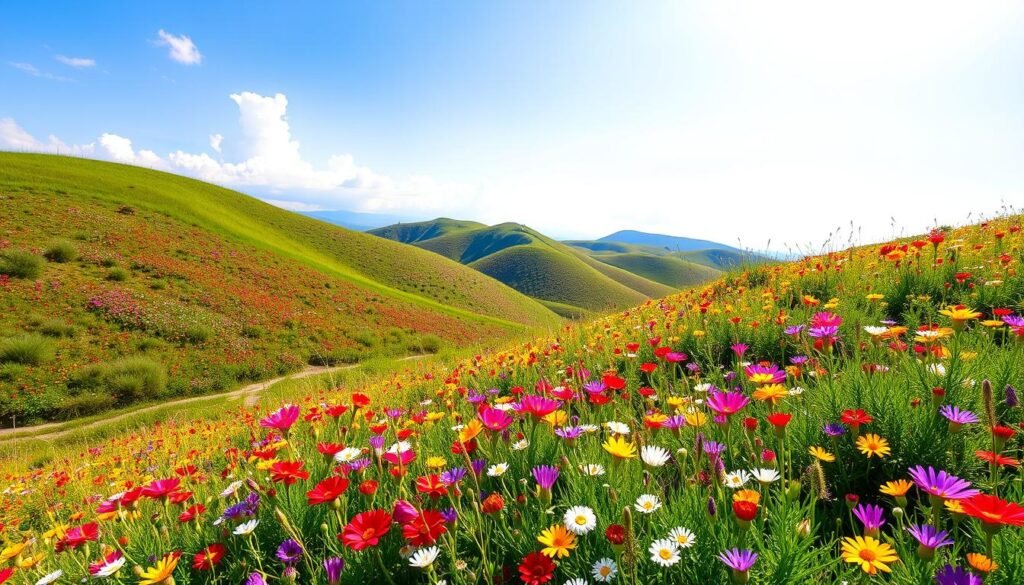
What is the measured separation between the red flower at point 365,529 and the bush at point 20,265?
3068 centimetres

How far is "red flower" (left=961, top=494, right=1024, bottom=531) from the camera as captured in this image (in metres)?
1.00

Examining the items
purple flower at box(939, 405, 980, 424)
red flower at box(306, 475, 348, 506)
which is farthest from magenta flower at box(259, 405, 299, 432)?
purple flower at box(939, 405, 980, 424)

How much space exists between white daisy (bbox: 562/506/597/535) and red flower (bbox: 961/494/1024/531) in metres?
0.97

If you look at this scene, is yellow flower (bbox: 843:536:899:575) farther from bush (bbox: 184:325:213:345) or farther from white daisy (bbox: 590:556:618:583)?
bush (bbox: 184:325:213:345)

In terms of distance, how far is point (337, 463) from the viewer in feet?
8.25

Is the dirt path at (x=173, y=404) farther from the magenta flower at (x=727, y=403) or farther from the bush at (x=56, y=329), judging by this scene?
the magenta flower at (x=727, y=403)

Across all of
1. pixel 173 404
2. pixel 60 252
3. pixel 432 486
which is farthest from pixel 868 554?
pixel 60 252

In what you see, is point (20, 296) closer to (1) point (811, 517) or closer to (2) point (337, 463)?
(2) point (337, 463)

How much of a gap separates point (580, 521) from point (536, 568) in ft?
0.73

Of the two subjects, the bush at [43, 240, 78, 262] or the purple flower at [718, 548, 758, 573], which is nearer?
the purple flower at [718, 548, 758, 573]

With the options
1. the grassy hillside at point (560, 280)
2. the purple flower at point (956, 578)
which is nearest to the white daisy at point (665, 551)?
the purple flower at point (956, 578)

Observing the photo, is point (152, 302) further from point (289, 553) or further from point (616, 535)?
point (616, 535)

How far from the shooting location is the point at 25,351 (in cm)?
1691

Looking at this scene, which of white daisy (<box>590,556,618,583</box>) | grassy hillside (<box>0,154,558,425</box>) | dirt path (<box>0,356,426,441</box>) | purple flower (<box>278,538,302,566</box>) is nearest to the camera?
white daisy (<box>590,556,618,583</box>)
